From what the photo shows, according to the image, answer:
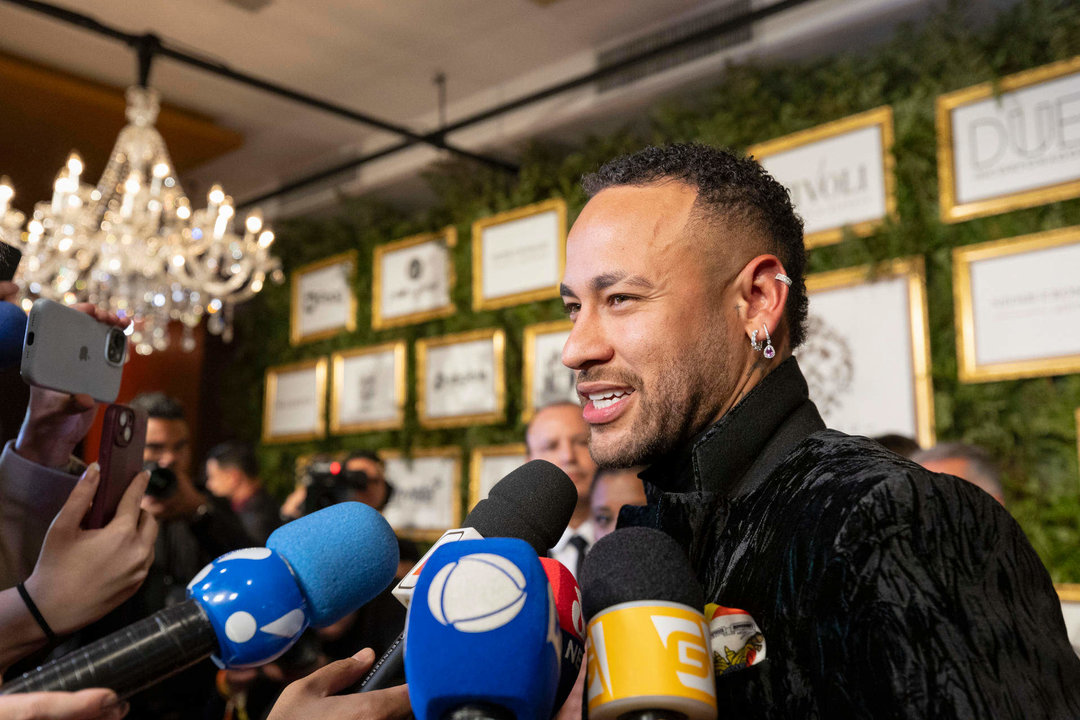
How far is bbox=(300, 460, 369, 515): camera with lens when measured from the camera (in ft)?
9.79

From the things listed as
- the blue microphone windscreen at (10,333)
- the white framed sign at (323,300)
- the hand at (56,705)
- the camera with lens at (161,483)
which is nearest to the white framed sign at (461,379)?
the white framed sign at (323,300)

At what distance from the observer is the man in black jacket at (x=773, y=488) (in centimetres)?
88

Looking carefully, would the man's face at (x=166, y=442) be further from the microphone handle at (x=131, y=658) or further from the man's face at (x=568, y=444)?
the microphone handle at (x=131, y=658)

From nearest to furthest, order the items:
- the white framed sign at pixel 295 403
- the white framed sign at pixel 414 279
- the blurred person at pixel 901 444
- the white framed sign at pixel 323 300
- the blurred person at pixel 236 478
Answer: the blurred person at pixel 901 444 < the blurred person at pixel 236 478 < the white framed sign at pixel 414 279 < the white framed sign at pixel 323 300 < the white framed sign at pixel 295 403

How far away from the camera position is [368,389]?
6121mm

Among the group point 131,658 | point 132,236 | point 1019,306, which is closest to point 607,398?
point 131,658

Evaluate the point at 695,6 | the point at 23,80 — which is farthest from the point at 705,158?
the point at 23,80

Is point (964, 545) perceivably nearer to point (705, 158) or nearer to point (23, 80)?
point (705, 158)

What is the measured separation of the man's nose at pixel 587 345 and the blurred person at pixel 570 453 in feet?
6.66

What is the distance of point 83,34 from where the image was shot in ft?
15.3

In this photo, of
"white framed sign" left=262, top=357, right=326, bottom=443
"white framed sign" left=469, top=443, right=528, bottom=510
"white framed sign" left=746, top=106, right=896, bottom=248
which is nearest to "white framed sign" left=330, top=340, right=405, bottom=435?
"white framed sign" left=262, top=357, right=326, bottom=443

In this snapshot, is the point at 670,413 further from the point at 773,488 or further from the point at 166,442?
the point at 166,442

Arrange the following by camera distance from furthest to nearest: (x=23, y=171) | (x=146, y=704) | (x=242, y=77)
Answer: (x=23, y=171)
(x=242, y=77)
(x=146, y=704)

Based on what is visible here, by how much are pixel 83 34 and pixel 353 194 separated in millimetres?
1941
